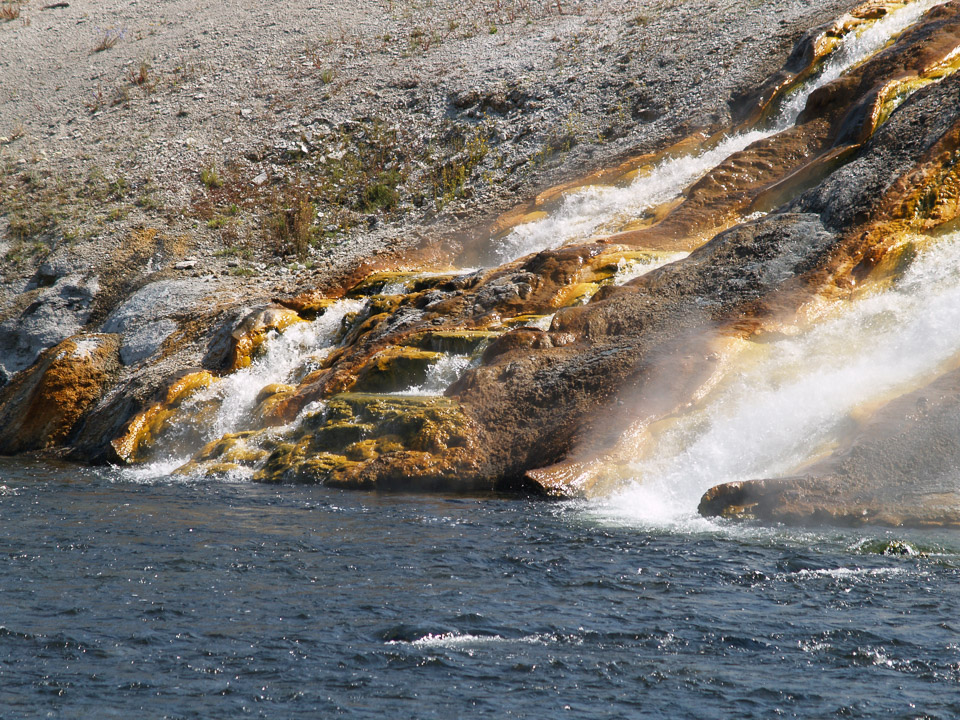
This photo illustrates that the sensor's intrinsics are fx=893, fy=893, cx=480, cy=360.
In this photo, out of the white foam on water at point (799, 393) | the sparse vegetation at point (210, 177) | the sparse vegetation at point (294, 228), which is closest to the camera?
the white foam on water at point (799, 393)

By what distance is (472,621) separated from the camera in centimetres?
558

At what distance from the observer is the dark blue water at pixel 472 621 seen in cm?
455

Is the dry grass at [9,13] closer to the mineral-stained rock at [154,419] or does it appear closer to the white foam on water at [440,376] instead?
the mineral-stained rock at [154,419]

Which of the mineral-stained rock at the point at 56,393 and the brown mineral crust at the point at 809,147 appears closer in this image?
the brown mineral crust at the point at 809,147

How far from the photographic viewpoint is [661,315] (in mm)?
11320

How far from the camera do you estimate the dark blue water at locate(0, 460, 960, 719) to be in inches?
179

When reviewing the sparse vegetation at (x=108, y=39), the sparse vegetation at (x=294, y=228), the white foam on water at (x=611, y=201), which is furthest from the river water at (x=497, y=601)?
the sparse vegetation at (x=108, y=39)

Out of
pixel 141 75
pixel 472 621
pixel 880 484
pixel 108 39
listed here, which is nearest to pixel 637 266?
pixel 880 484

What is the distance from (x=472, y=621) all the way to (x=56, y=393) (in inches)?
528

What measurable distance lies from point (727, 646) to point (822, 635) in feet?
1.97

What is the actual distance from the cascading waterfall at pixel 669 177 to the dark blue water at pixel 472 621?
34.7 ft

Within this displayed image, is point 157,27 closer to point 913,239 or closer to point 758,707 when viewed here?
point 913,239

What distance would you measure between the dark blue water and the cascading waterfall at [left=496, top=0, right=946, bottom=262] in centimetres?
1058

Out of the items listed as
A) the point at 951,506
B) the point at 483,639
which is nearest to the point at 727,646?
the point at 483,639
